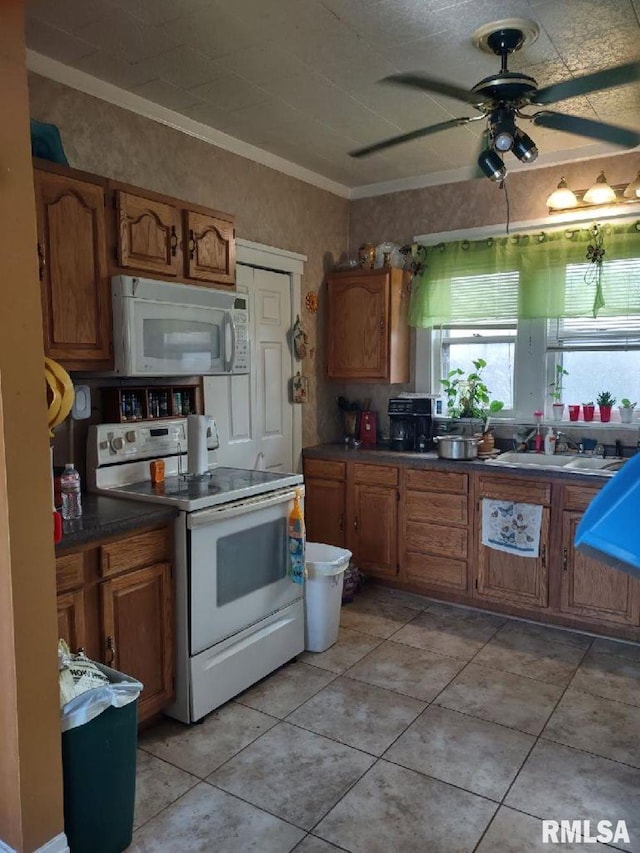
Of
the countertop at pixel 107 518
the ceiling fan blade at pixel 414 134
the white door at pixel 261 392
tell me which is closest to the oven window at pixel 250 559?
the countertop at pixel 107 518

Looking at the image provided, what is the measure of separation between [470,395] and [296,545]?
72.1 inches

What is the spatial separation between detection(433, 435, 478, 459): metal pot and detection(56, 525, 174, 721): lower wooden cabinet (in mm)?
1902

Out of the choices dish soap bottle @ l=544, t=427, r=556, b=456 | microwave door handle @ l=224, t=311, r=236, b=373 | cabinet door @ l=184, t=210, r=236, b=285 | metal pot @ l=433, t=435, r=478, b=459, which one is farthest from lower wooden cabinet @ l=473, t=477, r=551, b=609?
cabinet door @ l=184, t=210, r=236, b=285

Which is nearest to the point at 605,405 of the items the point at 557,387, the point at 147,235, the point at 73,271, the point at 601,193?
the point at 557,387

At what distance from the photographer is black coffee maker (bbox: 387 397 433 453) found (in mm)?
4203

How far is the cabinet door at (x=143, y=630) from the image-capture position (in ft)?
7.54

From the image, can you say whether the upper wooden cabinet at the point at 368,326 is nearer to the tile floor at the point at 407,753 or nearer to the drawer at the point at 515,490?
the drawer at the point at 515,490

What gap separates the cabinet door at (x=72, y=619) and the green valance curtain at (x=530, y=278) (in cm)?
295

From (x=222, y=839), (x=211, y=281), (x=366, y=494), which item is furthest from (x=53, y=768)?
(x=366, y=494)

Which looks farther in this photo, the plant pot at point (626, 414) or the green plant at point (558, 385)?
the green plant at point (558, 385)

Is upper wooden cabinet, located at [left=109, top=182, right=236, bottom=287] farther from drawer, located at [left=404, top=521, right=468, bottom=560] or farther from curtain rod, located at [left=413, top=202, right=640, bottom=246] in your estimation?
drawer, located at [left=404, top=521, right=468, bottom=560]

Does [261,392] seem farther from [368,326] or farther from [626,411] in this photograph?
[626,411]

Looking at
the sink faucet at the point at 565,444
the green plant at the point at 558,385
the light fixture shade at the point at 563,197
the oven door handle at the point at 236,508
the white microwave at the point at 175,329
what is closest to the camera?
the oven door handle at the point at 236,508

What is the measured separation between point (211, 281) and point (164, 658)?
1754 mm
